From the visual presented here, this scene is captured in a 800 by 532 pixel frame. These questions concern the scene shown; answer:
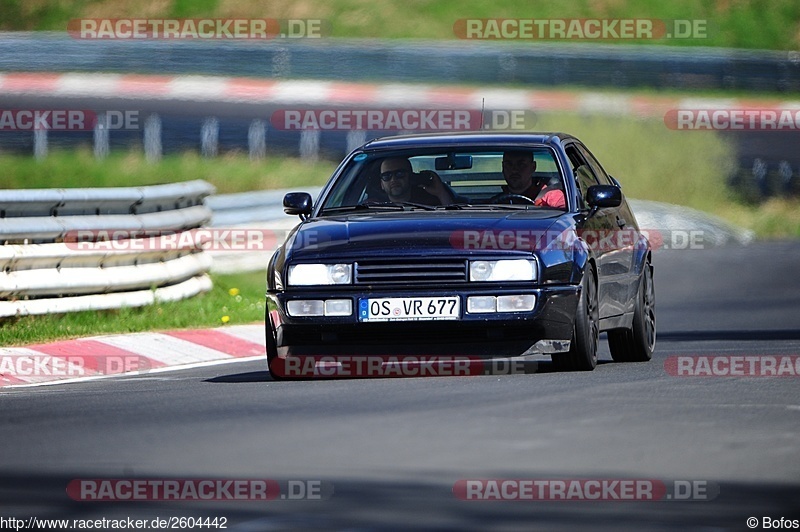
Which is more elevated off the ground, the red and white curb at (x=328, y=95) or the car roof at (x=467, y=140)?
the red and white curb at (x=328, y=95)

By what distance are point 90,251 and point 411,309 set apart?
434 centimetres

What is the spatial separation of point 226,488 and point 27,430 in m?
2.04

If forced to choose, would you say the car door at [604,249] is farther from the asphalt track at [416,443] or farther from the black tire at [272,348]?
the black tire at [272,348]

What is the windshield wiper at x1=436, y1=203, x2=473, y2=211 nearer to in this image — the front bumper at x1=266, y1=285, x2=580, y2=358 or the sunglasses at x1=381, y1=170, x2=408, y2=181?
the sunglasses at x1=381, y1=170, x2=408, y2=181

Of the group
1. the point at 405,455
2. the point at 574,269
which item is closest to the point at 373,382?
Result: the point at 574,269

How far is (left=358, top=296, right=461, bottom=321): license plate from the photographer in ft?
33.7

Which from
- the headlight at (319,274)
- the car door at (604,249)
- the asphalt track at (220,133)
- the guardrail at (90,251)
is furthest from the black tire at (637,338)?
the asphalt track at (220,133)

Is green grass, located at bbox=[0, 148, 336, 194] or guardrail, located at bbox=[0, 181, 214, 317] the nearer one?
guardrail, located at bbox=[0, 181, 214, 317]

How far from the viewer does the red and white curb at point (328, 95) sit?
1243 inches

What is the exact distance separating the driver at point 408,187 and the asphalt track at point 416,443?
1335 mm

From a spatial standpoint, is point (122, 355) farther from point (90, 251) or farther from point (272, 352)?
point (272, 352)

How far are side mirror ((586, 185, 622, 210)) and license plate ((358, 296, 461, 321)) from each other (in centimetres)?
139

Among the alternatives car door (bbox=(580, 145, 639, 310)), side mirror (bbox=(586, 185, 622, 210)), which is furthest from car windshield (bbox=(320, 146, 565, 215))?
car door (bbox=(580, 145, 639, 310))

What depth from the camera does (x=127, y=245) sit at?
14.5m
